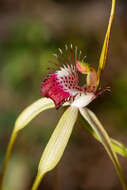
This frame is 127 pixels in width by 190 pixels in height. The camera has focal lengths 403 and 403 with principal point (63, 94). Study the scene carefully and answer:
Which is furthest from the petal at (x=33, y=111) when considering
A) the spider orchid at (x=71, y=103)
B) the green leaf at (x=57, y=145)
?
the green leaf at (x=57, y=145)

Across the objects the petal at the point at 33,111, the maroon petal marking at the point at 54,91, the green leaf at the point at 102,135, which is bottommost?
the green leaf at the point at 102,135

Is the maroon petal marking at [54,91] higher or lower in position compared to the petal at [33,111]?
higher

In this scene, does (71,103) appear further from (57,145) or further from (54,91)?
(57,145)

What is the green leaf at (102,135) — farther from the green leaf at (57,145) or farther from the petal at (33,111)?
the petal at (33,111)

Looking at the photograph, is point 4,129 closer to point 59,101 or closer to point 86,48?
point 86,48

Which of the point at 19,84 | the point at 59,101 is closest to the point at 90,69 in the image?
the point at 59,101

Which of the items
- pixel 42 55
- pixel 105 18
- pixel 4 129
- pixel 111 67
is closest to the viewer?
pixel 4 129

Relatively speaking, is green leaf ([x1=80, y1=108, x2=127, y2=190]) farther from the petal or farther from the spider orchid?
the petal

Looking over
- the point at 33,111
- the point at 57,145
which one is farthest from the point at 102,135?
the point at 33,111

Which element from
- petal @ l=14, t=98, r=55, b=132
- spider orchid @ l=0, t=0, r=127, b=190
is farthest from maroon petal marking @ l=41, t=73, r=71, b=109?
Answer: petal @ l=14, t=98, r=55, b=132
